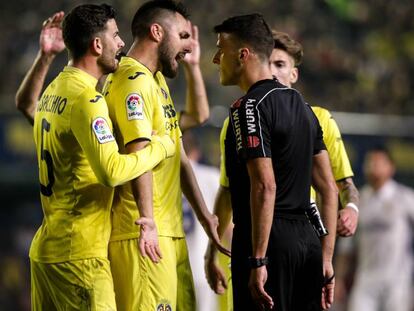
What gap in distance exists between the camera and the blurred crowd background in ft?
49.8

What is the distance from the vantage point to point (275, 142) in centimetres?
588

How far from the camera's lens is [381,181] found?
11.8 m

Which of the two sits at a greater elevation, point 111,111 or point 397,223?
point 111,111

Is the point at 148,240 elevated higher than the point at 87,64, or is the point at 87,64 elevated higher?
the point at 87,64

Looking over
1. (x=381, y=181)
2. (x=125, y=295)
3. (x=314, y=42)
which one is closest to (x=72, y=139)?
(x=125, y=295)

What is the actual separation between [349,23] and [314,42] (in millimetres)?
1024

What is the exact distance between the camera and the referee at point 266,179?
578 cm

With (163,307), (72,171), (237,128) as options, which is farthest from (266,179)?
(72,171)

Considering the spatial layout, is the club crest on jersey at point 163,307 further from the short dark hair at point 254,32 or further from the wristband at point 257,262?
the short dark hair at point 254,32

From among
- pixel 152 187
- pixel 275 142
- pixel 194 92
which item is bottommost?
pixel 152 187

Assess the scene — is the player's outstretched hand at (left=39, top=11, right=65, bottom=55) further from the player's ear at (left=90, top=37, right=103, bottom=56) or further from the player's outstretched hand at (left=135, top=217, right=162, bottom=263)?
the player's outstretched hand at (left=135, top=217, right=162, bottom=263)

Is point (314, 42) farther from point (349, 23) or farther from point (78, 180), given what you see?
point (78, 180)

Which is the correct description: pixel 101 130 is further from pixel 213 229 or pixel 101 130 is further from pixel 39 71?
pixel 39 71

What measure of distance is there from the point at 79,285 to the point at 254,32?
1.75m
